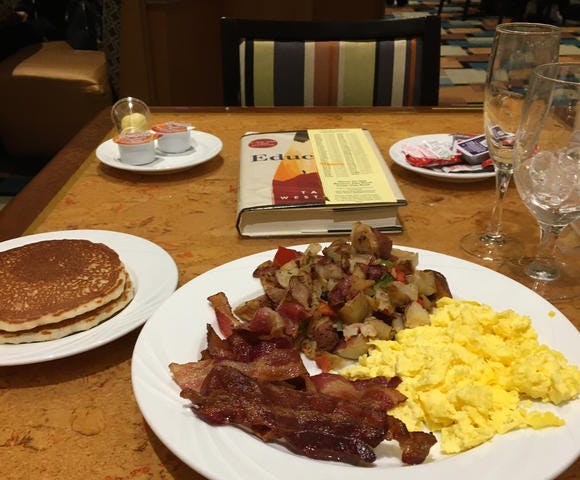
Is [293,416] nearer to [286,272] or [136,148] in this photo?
[286,272]

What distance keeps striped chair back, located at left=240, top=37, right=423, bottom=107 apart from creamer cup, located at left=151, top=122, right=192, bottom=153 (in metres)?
0.64

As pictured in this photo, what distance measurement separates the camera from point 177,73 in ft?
12.6

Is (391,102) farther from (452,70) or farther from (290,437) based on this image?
(452,70)

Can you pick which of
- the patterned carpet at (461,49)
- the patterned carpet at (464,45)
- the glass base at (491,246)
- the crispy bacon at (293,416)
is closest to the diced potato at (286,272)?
the crispy bacon at (293,416)

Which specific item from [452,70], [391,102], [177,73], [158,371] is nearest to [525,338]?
[158,371]

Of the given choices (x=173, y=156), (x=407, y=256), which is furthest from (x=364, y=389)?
(x=173, y=156)

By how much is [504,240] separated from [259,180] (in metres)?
0.53

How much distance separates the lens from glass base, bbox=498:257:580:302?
3.26 ft

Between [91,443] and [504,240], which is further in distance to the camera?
[504,240]

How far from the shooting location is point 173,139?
1512 mm

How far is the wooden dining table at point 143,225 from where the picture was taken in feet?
2.31

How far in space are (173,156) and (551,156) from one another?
93 centimetres

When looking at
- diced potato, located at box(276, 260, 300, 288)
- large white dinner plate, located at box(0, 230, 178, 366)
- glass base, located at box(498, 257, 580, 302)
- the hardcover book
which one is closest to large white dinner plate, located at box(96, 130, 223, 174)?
the hardcover book

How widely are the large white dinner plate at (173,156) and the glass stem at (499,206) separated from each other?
71 centimetres
